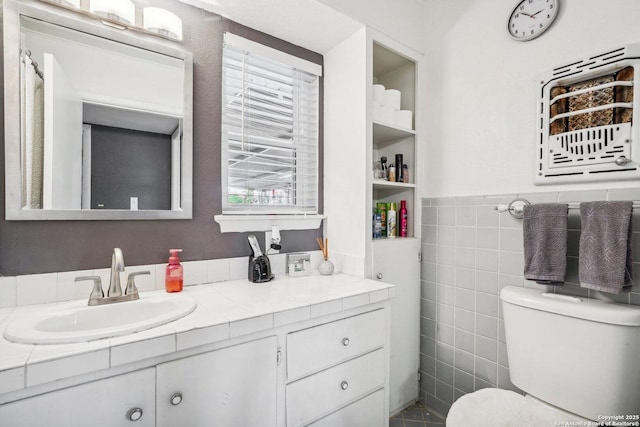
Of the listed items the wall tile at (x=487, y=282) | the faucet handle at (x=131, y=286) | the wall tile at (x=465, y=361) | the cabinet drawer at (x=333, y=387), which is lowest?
the wall tile at (x=465, y=361)

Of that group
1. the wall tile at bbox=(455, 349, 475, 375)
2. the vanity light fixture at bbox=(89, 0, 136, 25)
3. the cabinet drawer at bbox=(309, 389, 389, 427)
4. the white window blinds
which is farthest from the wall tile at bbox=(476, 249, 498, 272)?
the vanity light fixture at bbox=(89, 0, 136, 25)

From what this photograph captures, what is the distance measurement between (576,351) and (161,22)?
216 cm

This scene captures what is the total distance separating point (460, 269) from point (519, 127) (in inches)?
31.1

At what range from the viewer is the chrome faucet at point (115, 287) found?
3.66ft

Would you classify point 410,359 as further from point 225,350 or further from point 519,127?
point 519,127

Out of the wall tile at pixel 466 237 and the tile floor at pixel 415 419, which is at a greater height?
the wall tile at pixel 466 237

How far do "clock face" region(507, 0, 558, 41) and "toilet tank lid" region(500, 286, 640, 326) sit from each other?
3.89ft

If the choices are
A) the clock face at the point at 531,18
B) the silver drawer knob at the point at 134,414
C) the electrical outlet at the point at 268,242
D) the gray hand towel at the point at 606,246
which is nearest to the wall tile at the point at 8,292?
the silver drawer knob at the point at 134,414

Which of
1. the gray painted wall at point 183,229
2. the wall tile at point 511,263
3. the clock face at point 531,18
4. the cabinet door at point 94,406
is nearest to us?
the cabinet door at point 94,406

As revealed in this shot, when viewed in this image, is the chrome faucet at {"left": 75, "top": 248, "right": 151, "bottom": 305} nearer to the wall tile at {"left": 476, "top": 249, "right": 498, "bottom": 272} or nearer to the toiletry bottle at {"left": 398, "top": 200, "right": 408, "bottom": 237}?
the toiletry bottle at {"left": 398, "top": 200, "right": 408, "bottom": 237}

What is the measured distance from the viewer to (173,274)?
1.30 metres

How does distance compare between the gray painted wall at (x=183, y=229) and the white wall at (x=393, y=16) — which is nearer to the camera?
the gray painted wall at (x=183, y=229)

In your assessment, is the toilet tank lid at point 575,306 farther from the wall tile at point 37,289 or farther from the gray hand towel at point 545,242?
the wall tile at point 37,289

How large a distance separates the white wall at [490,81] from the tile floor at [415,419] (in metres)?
1.29
